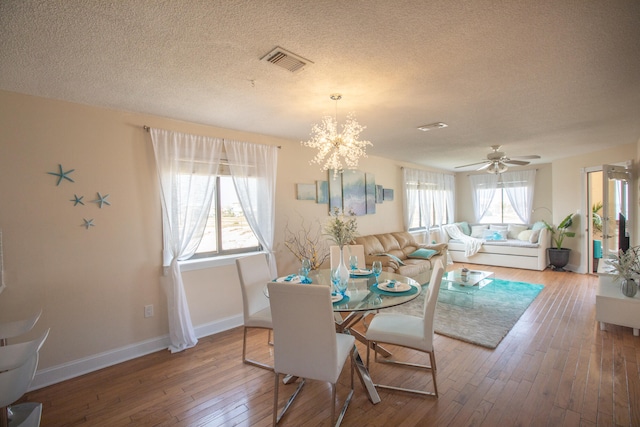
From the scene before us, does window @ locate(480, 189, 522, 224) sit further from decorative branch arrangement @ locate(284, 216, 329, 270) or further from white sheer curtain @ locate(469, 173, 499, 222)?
decorative branch arrangement @ locate(284, 216, 329, 270)

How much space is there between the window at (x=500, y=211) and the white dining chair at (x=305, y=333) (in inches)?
303

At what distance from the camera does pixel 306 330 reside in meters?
1.80

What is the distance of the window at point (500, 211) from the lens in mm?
7660

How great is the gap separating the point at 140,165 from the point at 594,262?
831cm

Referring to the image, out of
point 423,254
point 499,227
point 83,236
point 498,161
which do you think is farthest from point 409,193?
point 83,236

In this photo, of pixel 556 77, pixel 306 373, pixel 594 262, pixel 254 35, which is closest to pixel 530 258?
pixel 594 262

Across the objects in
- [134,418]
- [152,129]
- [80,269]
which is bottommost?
[134,418]

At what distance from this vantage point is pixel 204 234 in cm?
351

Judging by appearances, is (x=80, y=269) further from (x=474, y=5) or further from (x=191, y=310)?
(x=474, y=5)

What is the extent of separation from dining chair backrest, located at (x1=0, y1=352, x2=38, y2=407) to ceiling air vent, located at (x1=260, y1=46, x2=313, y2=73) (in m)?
2.17

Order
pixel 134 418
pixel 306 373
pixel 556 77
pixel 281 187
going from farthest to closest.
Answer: pixel 281 187 < pixel 556 77 < pixel 134 418 < pixel 306 373

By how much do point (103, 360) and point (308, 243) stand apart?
106 inches

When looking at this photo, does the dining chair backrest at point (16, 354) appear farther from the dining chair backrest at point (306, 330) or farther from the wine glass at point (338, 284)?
the wine glass at point (338, 284)

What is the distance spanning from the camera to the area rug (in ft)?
10.5
